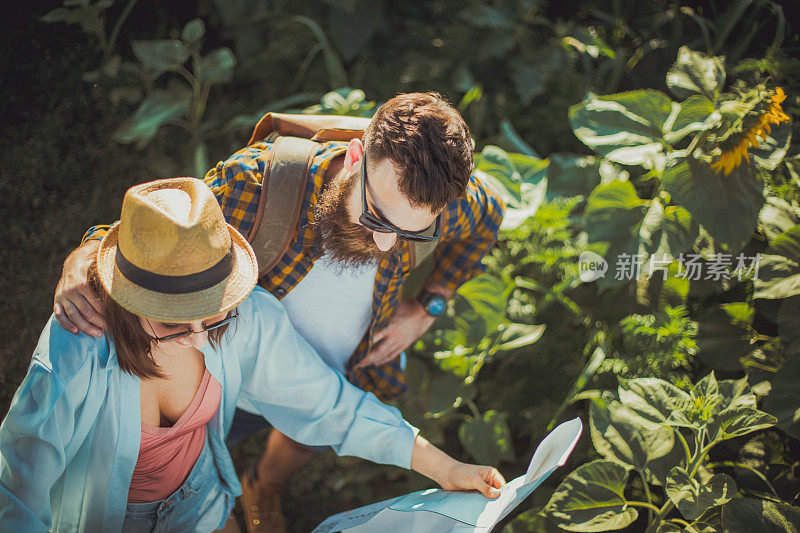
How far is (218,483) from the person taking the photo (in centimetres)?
202

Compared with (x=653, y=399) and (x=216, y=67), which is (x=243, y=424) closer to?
(x=653, y=399)

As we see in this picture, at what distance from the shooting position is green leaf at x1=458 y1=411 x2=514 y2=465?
2.51 m

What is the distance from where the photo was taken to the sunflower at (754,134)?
2.17 meters

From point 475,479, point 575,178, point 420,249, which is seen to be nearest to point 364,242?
point 420,249

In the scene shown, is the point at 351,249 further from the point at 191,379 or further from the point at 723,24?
the point at 723,24

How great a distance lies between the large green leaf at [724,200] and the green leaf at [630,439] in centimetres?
75

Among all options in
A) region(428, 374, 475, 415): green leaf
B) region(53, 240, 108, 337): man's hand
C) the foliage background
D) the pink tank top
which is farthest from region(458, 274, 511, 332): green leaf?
region(53, 240, 108, 337): man's hand

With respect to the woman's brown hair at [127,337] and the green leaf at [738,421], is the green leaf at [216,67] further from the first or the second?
the green leaf at [738,421]

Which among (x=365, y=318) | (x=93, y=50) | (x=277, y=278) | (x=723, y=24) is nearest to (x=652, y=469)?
(x=365, y=318)

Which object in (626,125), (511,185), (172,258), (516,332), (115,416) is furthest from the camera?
(511,185)

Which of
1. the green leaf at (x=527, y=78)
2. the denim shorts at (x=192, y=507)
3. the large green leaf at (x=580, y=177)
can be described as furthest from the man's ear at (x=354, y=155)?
the green leaf at (x=527, y=78)

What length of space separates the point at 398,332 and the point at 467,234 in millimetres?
428

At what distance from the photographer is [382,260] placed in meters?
1.93

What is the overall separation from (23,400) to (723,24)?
3.48 m
